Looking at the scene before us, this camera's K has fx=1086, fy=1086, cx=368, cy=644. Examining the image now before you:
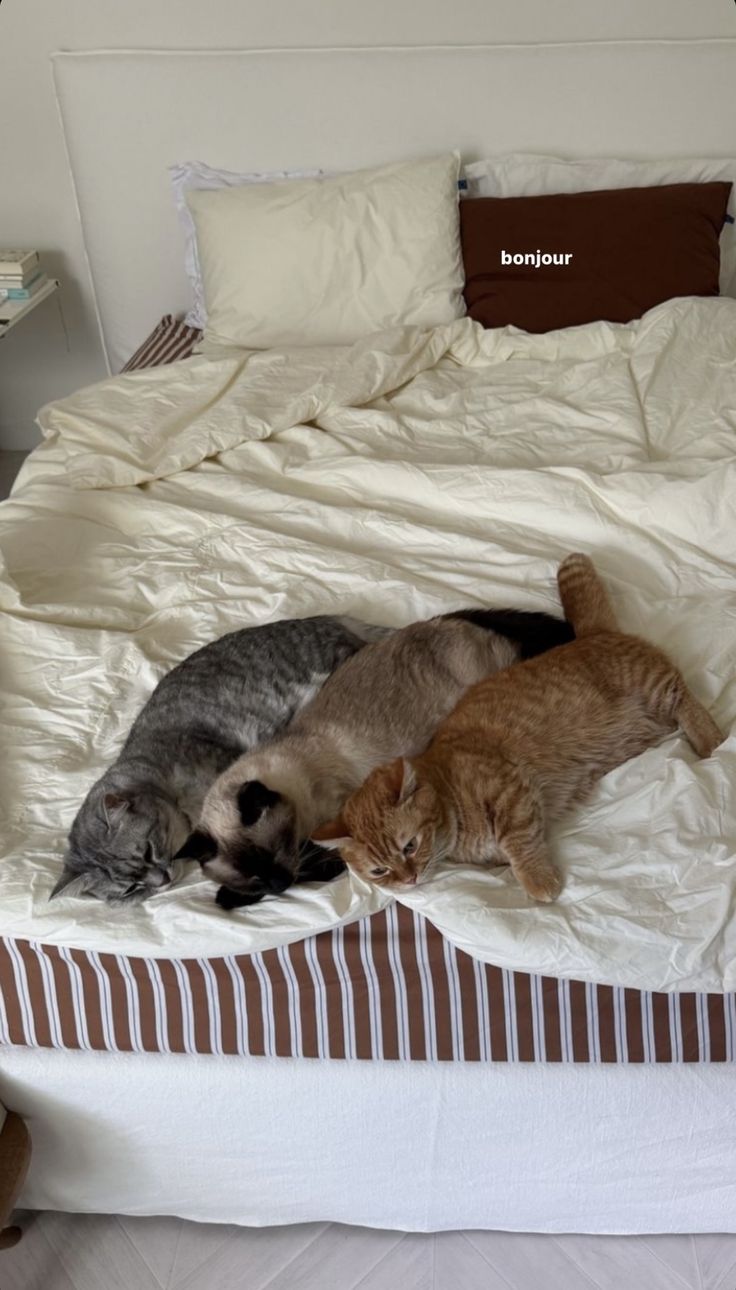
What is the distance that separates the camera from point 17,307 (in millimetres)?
2842

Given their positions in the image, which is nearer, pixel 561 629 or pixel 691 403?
pixel 561 629

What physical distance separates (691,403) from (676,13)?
3.67 ft

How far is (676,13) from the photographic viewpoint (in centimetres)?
261

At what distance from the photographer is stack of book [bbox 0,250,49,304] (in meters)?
2.88

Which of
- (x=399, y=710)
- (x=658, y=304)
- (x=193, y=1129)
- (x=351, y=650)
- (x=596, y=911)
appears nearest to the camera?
(x=596, y=911)

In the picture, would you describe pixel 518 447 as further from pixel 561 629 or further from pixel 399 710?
pixel 399 710

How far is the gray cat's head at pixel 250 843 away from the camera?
52.1 inches

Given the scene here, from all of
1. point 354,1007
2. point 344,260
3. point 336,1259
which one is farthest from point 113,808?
point 344,260

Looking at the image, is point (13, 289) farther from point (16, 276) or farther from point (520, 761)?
point (520, 761)

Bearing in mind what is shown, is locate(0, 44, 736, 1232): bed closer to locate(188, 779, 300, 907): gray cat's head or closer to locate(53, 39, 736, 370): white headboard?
locate(188, 779, 300, 907): gray cat's head

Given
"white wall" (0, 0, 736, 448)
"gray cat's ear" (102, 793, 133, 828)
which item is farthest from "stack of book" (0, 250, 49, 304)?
"gray cat's ear" (102, 793, 133, 828)

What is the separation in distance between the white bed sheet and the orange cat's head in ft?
0.91

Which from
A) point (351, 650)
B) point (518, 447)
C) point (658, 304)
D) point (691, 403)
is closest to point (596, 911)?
point (351, 650)

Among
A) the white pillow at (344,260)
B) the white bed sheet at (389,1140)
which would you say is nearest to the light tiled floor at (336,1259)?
the white bed sheet at (389,1140)
